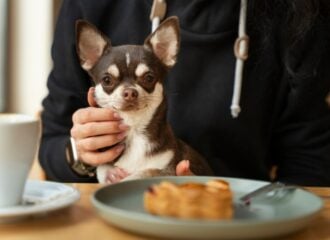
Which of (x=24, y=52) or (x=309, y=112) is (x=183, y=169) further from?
(x=24, y=52)

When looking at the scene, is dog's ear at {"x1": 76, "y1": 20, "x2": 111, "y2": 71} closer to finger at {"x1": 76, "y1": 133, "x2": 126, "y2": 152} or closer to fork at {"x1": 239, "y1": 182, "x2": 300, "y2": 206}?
finger at {"x1": 76, "y1": 133, "x2": 126, "y2": 152}

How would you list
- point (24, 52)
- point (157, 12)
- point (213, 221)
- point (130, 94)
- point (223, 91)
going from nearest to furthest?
point (213, 221) → point (130, 94) → point (157, 12) → point (223, 91) → point (24, 52)

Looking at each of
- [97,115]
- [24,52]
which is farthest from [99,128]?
[24,52]

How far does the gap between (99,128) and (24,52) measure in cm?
123

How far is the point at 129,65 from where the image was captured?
70 centimetres

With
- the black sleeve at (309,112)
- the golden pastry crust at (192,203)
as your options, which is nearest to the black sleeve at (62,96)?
the black sleeve at (309,112)

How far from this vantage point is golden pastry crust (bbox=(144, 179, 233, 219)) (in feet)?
1.60

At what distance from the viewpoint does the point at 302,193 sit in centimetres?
59

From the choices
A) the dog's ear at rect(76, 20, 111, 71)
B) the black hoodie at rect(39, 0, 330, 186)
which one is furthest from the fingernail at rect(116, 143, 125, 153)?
the black hoodie at rect(39, 0, 330, 186)

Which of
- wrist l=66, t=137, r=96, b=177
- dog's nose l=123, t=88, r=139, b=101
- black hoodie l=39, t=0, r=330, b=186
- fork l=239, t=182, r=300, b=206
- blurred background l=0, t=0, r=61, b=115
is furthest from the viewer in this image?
blurred background l=0, t=0, r=61, b=115

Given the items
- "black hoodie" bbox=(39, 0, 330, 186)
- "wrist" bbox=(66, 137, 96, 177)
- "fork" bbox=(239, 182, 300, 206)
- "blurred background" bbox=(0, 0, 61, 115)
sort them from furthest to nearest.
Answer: "blurred background" bbox=(0, 0, 61, 115), "black hoodie" bbox=(39, 0, 330, 186), "wrist" bbox=(66, 137, 96, 177), "fork" bbox=(239, 182, 300, 206)

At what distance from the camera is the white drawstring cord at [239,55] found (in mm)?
935

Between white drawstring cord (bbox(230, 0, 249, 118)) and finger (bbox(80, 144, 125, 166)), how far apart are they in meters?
0.27

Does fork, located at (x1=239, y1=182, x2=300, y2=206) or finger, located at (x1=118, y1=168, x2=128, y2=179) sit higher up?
fork, located at (x1=239, y1=182, x2=300, y2=206)
